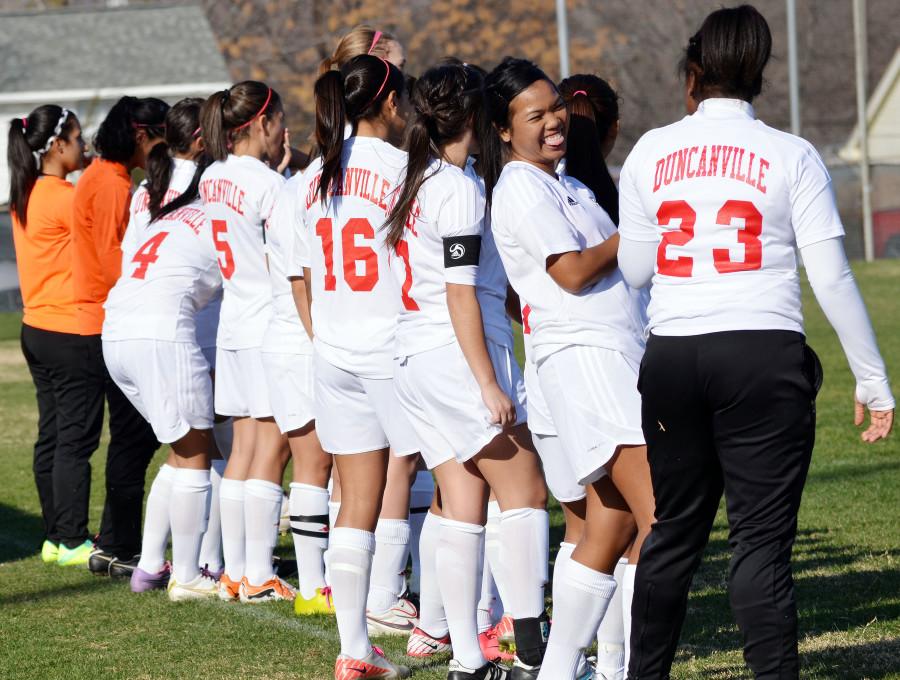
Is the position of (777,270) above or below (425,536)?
above

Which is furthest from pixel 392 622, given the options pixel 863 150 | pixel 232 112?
pixel 863 150

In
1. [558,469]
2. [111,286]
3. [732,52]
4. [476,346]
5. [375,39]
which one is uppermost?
[375,39]

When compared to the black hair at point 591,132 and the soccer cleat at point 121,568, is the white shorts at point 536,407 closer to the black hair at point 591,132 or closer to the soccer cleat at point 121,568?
the black hair at point 591,132

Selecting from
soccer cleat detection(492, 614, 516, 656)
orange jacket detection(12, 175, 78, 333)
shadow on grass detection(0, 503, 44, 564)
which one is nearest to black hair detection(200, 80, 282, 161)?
orange jacket detection(12, 175, 78, 333)

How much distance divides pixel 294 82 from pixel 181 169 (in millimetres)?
36097

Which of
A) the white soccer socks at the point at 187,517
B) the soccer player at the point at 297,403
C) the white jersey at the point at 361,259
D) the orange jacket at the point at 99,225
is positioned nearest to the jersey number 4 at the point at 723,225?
the white jersey at the point at 361,259

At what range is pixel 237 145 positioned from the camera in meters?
5.86

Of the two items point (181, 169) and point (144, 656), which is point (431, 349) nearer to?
point (144, 656)

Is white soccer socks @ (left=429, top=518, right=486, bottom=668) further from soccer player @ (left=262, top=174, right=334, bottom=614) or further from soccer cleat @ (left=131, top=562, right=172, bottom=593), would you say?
soccer cleat @ (left=131, top=562, right=172, bottom=593)

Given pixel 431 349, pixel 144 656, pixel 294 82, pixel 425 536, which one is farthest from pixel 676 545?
pixel 294 82

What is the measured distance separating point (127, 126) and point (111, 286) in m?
0.82

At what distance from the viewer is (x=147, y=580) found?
632cm

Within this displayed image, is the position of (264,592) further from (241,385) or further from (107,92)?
(107,92)

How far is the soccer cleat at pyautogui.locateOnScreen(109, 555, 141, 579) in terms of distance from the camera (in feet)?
22.0
